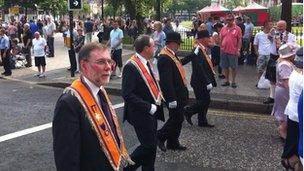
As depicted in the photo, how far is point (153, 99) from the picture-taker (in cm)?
614

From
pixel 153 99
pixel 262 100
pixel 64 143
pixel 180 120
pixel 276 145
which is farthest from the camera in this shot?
pixel 262 100

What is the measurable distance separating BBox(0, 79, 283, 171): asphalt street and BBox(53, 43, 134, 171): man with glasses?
3.29 meters

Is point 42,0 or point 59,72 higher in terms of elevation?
point 42,0

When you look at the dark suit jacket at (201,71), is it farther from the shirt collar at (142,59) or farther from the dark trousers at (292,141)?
the dark trousers at (292,141)

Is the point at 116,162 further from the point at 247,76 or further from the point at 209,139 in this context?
the point at 247,76

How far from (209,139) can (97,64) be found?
5.12 m

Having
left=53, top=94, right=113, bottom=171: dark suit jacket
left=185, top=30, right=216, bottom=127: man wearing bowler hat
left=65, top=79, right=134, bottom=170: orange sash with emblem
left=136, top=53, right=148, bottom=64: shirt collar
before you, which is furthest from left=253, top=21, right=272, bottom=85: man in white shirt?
left=53, top=94, right=113, bottom=171: dark suit jacket

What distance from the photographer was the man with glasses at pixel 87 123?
341 centimetres

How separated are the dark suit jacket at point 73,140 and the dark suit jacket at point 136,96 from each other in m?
2.42

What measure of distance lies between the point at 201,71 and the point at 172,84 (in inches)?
69.4

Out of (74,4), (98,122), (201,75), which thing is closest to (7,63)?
(74,4)

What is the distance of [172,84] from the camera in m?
7.18

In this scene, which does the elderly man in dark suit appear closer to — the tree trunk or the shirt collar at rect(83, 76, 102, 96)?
the shirt collar at rect(83, 76, 102, 96)

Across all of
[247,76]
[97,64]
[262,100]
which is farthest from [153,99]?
[247,76]
